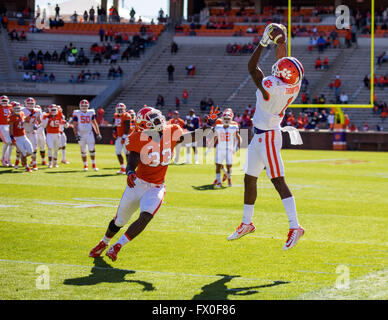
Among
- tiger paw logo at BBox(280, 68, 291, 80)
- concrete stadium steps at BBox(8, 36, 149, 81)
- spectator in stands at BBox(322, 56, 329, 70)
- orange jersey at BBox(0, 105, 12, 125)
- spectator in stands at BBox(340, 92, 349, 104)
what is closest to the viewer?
tiger paw logo at BBox(280, 68, 291, 80)

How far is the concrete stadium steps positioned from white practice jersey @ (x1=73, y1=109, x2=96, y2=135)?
23.9 m

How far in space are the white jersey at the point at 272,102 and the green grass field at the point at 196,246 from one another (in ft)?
5.30

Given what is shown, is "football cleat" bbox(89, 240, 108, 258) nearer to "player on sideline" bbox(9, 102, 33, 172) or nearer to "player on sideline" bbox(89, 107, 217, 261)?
"player on sideline" bbox(89, 107, 217, 261)

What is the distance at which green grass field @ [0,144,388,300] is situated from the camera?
249 inches

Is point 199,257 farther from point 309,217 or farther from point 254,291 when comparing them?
point 309,217

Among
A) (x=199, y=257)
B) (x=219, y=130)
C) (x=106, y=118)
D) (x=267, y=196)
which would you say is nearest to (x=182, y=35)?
(x=106, y=118)

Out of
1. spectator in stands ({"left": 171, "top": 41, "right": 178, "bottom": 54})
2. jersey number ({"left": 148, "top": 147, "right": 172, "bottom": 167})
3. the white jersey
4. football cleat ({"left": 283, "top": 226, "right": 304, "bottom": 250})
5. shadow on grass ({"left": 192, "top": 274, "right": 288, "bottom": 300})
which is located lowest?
shadow on grass ({"left": 192, "top": 274, "right": 288, "bottom": 300})

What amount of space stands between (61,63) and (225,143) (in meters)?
31.0

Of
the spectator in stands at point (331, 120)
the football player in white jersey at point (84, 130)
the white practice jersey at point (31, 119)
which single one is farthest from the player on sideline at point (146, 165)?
the spectator in stands at point (331, 120)

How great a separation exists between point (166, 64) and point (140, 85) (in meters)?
2.63

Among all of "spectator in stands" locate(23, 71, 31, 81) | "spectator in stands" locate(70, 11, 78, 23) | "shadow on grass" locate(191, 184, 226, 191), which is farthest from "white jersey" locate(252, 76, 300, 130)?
"spectator in stands" locate(70, 11, 78, 23)

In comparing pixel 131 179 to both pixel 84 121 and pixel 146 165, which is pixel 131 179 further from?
pixel 84 121

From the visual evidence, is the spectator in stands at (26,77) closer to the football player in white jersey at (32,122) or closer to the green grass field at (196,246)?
the football player in white jersey at (32,122)

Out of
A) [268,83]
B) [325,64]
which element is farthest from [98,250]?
[325,64]
